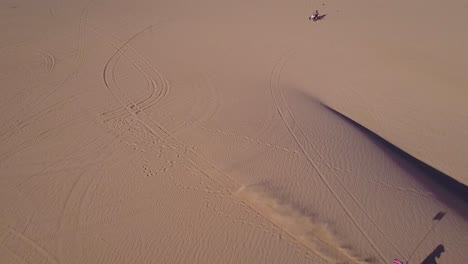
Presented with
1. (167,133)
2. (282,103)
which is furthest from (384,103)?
(167,133)

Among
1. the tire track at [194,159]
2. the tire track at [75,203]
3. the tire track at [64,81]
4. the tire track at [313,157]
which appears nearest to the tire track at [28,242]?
the tire track at [75,203]

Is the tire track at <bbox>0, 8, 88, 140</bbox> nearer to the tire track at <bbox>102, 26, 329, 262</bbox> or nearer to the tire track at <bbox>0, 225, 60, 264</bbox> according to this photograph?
the tire track at <bbox>102, 26, 329, 262</bbox>

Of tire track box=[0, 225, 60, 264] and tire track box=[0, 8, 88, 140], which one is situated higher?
tire track box=[0, 8, 88, 140]

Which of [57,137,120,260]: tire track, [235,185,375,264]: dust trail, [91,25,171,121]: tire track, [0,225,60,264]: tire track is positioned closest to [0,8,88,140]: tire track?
[91,25,171,121]: tire track

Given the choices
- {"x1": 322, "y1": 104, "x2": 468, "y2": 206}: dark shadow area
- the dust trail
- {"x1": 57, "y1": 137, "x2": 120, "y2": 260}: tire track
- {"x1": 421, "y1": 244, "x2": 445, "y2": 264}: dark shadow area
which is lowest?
{"x1": 57, "y1": 137, "x2": 120, "y2": 260}: tire track

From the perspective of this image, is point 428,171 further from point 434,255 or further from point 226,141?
point 226,141

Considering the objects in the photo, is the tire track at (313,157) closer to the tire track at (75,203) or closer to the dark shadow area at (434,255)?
the dark shadow area at (434,255)

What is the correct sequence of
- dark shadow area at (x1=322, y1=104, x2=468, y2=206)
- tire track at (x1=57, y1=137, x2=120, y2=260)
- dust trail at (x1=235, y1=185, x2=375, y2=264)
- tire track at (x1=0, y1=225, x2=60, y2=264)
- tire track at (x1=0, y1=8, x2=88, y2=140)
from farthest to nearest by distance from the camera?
tire track at (x1=0, y1=8, x2=88, y2=140), dark shadow area at (x1=322, y1=104, x2=468, y2=206), tire track at (x1=57, y1=137, x2=120, y2=260), dust trail at (x1=235, y1=185, x2=375, y2=264), tire track at (x1=0, y1=225, x2=60, y2=264)
